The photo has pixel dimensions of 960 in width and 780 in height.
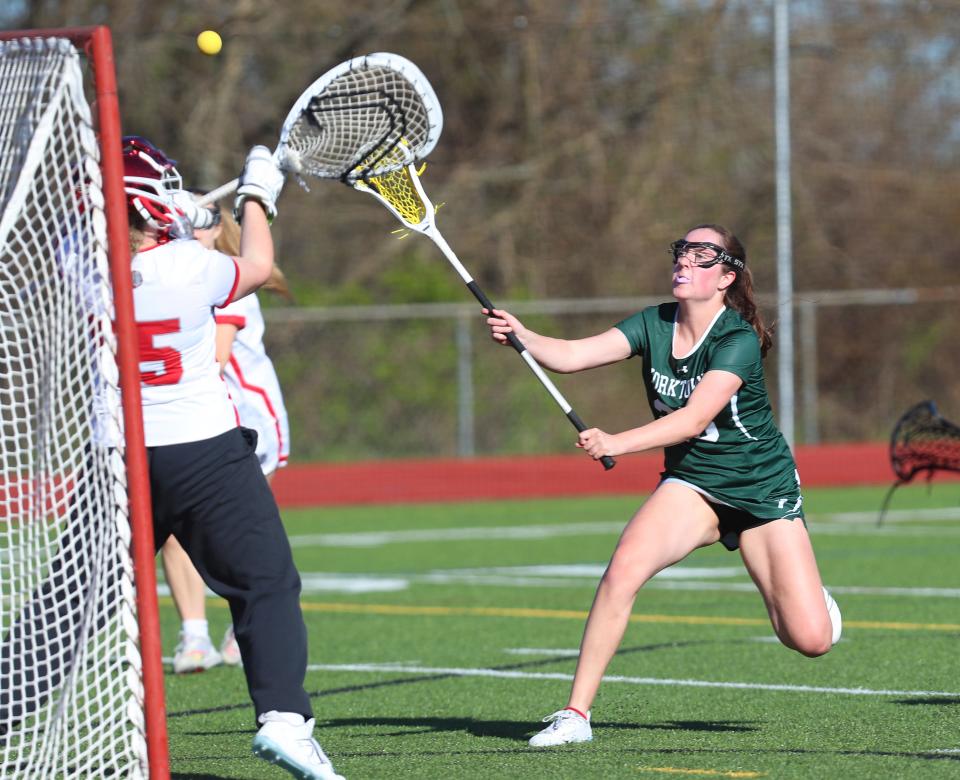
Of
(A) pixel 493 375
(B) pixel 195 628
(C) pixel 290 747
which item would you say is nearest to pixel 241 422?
(B) pixel 195 628

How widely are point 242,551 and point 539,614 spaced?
5.03 metres

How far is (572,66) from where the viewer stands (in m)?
22.7

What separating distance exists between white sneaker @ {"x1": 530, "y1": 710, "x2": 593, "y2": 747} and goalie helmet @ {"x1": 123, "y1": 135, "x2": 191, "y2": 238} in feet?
6.72

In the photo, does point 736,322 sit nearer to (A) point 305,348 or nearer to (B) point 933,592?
(B) point 933,592

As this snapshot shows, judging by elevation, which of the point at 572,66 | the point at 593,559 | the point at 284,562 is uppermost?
the point at 572,66

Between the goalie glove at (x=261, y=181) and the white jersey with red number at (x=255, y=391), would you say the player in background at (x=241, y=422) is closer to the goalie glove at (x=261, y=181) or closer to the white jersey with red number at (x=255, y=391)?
the white jersey with red number at (x=255, y=391)

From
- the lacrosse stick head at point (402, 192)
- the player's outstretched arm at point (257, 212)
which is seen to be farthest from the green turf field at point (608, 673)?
the lacrosse stick head at point (402, 192)

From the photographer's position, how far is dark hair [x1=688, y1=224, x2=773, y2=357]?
6.28 metres

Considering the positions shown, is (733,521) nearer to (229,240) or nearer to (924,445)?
(924,445)

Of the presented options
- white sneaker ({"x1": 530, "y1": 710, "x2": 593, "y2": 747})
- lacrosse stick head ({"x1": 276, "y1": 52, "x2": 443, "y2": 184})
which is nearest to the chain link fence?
lacrosse stick head ({"x1": 276, "y1": 52, "x2": 443, "y2": 184})

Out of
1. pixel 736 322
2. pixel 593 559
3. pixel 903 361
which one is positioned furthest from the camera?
pixel 903 361

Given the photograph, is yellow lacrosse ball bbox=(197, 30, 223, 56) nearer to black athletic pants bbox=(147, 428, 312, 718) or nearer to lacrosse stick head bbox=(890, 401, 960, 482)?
black athletic pants bbox=(147, 428, 312, 718)

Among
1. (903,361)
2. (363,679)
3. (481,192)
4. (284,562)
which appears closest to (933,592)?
(363,679)

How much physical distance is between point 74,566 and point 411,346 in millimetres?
15180
